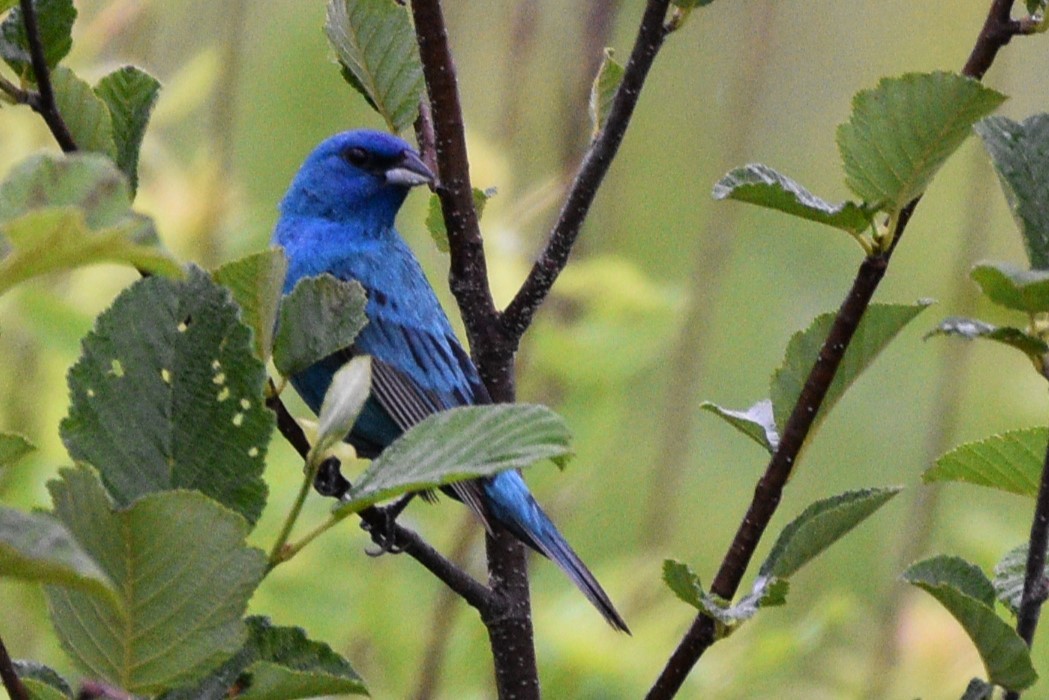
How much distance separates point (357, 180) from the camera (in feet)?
8.55

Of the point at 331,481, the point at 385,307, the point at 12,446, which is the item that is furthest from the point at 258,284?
the point at 385,307

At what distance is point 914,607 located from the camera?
2.58 meters

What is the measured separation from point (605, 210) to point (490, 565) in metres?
1.59

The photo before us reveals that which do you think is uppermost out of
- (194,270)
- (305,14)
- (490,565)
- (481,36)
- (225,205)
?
(481,36)

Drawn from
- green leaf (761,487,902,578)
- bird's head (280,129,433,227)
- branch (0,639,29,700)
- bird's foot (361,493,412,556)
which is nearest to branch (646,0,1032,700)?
green leaf (761,487,902,578)

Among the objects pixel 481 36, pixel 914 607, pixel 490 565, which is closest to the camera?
pixel 490 565

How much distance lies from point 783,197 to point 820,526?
23 centimetres

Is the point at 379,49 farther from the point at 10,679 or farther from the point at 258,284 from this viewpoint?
the point at 10,679

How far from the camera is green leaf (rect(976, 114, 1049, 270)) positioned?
3.04 feet

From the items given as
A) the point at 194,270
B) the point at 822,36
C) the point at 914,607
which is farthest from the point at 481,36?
the point at 194,270

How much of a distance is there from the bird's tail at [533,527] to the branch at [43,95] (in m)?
0.97

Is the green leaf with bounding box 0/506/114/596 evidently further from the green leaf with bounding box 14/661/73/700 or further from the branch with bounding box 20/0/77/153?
the branch with bounding box 20/0/77/153

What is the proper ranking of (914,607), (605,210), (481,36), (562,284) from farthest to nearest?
(481,36)
(605,210)
(914,607)
(562,284)

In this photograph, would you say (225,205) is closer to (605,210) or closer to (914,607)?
(605,210)
